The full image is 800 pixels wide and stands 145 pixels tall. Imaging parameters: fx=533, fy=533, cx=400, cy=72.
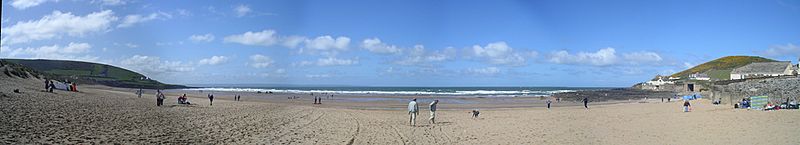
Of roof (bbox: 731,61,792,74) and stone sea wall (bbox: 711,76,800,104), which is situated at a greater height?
roof (bbox: 731,61,792,74)

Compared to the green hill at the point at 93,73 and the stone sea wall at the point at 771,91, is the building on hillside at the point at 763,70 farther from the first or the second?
the green hill at the point at 93,73

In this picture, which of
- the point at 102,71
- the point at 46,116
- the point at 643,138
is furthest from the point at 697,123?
the point at 102,71

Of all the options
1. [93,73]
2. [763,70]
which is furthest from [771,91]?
[93,73]

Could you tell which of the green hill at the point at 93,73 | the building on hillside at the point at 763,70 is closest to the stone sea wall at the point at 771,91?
the building on hillside at the point at 763,70

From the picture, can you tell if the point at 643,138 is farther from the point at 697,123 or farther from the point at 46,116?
the point at 46,116

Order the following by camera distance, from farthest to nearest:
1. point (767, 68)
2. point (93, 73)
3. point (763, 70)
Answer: point (93, 73)
point (763, 70)
point (767, 68)

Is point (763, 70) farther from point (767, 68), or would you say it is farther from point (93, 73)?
point (93, 73)

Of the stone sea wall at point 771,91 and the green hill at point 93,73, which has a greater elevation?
the green hill at point 93,73

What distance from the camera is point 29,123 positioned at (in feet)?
31.1

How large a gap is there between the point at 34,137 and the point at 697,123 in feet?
45.5

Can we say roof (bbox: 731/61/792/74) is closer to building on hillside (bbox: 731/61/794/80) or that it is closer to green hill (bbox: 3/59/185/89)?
building on hillside (bbox: 731/61/794/80)

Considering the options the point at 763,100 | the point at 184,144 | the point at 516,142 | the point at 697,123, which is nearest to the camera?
the point at 184,144

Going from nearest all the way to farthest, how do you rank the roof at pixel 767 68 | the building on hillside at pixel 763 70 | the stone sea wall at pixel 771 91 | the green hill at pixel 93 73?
the stone sea wall at pixel 771 91 < the building on hillside at pixel 763 70 < the roof at pixel 767 68 < the green hill at pixel 93 73

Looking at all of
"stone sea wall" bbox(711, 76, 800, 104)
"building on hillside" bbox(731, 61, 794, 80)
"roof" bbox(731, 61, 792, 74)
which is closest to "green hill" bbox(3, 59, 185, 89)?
"stone sea wall" bbox(711, 76, 800, 104)
